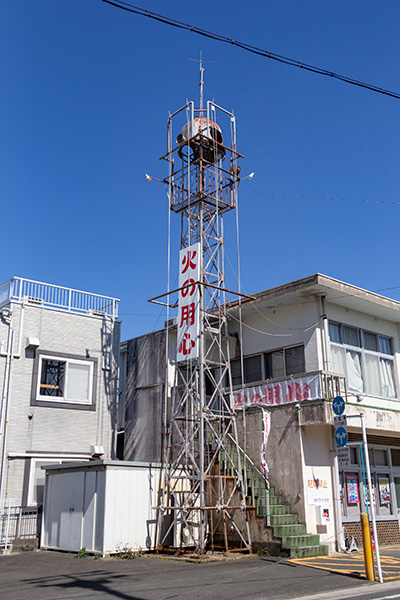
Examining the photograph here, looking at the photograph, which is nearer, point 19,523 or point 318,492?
→ point 318,492

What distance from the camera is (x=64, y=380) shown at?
19.1 meters

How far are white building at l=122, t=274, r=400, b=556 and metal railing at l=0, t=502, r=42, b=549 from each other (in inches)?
183

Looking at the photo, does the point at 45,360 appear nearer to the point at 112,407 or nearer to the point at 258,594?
the point at 112,407

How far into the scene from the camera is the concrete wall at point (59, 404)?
17.6 meters

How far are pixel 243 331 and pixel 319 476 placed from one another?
6.39 meters

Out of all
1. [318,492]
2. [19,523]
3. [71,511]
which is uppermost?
[318,492]

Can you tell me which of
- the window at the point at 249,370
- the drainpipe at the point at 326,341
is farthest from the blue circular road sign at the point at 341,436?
the window at the point at 249,370

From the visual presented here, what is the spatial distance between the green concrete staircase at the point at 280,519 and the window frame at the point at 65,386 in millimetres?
5759

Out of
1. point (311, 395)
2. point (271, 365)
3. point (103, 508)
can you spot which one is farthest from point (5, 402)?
point (311, 395)

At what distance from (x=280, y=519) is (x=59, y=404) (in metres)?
8.19

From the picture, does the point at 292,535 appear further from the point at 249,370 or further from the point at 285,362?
the point at 249,370

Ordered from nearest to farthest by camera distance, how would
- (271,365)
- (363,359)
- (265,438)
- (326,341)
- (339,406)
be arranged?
(339,406)
(265,438)
(326,341)
(271,365)
(363,359)

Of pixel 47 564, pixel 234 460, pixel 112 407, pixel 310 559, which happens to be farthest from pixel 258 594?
pixel 112 407

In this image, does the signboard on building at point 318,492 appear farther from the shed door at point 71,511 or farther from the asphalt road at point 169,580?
the shed door at point 71,511
